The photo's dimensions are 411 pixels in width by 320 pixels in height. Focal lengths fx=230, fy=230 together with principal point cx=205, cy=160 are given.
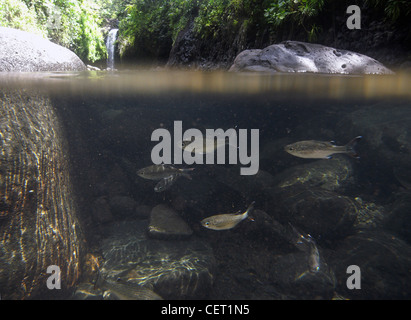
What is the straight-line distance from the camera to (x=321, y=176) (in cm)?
774

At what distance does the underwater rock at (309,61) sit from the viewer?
23.2 feet

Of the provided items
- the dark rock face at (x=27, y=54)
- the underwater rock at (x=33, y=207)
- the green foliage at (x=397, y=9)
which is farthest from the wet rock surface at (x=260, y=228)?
the green foliage at (x=397, y=9)

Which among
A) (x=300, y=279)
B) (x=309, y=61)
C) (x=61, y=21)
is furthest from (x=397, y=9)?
(x=61, y=21)

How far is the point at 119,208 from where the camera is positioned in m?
7.88

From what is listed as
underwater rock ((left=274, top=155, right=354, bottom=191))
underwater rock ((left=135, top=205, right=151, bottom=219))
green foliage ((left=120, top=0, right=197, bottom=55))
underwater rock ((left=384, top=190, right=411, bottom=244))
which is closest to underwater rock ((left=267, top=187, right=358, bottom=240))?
underwater rock ((left=274, top=155, right=354, bottom=191))

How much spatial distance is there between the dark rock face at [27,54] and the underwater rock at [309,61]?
751 cm

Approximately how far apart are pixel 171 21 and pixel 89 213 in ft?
47.1

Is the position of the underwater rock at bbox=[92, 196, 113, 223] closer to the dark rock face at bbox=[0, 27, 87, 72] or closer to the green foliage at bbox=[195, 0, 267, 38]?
the dark rock face at bbox=[0, 27, 87, 72]

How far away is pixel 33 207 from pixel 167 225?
10.7ft

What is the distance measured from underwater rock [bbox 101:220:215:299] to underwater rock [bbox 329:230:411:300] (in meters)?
3.17

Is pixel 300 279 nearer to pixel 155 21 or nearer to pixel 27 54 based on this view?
pixel 27 54

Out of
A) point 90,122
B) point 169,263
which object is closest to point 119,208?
point 169,263

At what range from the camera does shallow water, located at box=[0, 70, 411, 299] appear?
490 cm

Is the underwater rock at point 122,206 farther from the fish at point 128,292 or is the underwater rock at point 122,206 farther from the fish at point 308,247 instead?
the fish at point 308,247
